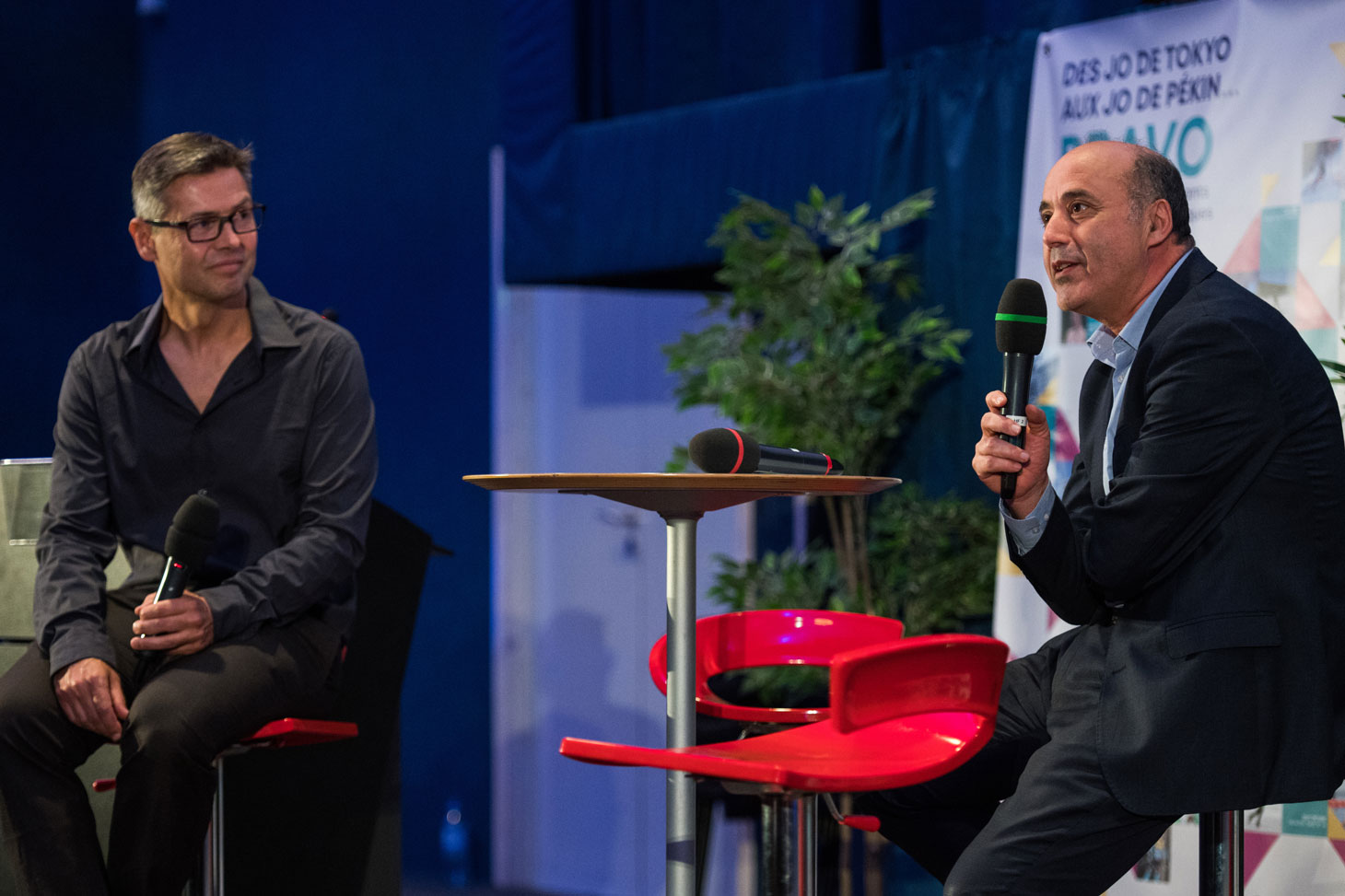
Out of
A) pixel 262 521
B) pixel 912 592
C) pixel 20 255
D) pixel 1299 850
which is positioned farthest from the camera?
pixel 20 255

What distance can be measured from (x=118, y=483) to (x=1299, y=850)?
8.63 ft

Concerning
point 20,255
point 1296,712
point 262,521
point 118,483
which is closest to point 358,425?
point 262,521

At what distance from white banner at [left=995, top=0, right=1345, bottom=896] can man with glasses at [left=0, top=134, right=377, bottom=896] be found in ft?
6.24

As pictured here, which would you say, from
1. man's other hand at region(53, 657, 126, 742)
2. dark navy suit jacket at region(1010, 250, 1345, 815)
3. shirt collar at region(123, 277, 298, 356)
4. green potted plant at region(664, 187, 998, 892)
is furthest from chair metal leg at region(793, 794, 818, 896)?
green potted plant at region(664, 187, 998, 892)

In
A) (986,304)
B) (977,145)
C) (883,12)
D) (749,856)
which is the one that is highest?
(883,12)

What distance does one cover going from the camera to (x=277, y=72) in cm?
645

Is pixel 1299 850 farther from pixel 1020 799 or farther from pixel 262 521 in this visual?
pixel 262 521

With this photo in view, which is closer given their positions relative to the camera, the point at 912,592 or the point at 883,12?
the point at 912,592

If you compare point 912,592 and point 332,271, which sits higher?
point 332,271

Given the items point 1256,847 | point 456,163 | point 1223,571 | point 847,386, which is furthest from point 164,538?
point 456,163

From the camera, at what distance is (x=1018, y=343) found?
1922mm

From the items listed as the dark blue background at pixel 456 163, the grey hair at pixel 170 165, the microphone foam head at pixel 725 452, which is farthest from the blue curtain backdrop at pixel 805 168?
the microphone foam head at pixel 725 452

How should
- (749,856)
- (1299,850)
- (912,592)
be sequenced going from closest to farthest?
(1299,850) < (912,592) < (749,856)

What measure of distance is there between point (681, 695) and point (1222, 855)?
2.36 ft
